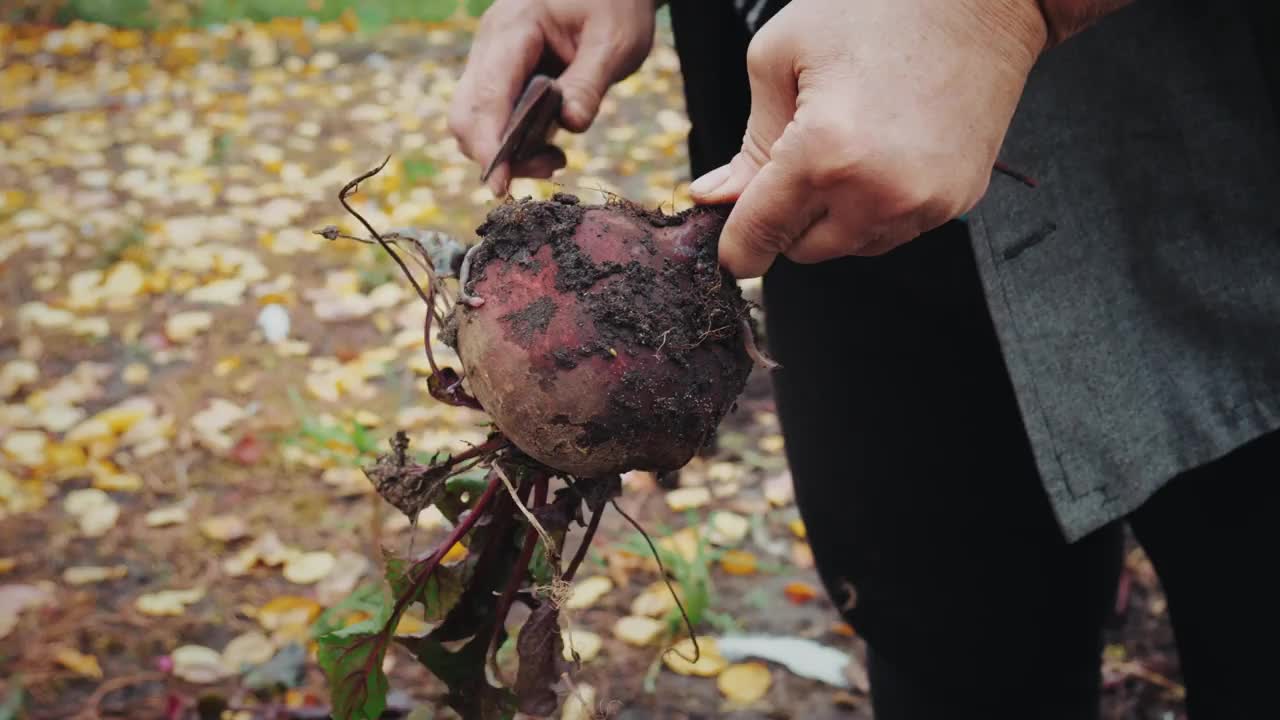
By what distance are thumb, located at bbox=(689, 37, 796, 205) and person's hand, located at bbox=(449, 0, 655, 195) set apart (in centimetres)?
38

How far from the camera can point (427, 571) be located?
58.6 inches

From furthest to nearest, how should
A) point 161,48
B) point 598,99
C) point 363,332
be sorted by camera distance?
point 161,48
point 363,332
point 598,99

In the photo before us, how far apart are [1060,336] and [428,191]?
3655 millimetres

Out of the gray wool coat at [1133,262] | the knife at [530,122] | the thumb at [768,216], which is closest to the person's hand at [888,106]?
the thumb at [768,216]

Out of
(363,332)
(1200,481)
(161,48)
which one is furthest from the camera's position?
(161,48)

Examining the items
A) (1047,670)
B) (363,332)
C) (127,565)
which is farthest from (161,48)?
(1047,670)

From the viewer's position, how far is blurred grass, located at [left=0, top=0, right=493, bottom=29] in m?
6.24

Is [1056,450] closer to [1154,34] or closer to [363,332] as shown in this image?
[1154,34]

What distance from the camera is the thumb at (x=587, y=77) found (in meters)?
1.58

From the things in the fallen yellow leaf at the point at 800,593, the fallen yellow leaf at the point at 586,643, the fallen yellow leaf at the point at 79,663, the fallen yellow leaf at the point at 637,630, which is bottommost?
the fallen yellow leaf at the point at 800,593

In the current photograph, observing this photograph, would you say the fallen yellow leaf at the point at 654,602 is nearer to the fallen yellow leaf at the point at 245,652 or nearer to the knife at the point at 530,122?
the fallen yellow leaf at the point at 245,652

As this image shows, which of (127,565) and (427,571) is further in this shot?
(127,565)

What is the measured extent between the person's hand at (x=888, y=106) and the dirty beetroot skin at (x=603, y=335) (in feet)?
0.63

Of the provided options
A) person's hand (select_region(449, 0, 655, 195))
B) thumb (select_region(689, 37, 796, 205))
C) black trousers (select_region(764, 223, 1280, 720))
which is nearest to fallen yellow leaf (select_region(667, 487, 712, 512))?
black trousers (select_region(764, 223, 1280, 720))
